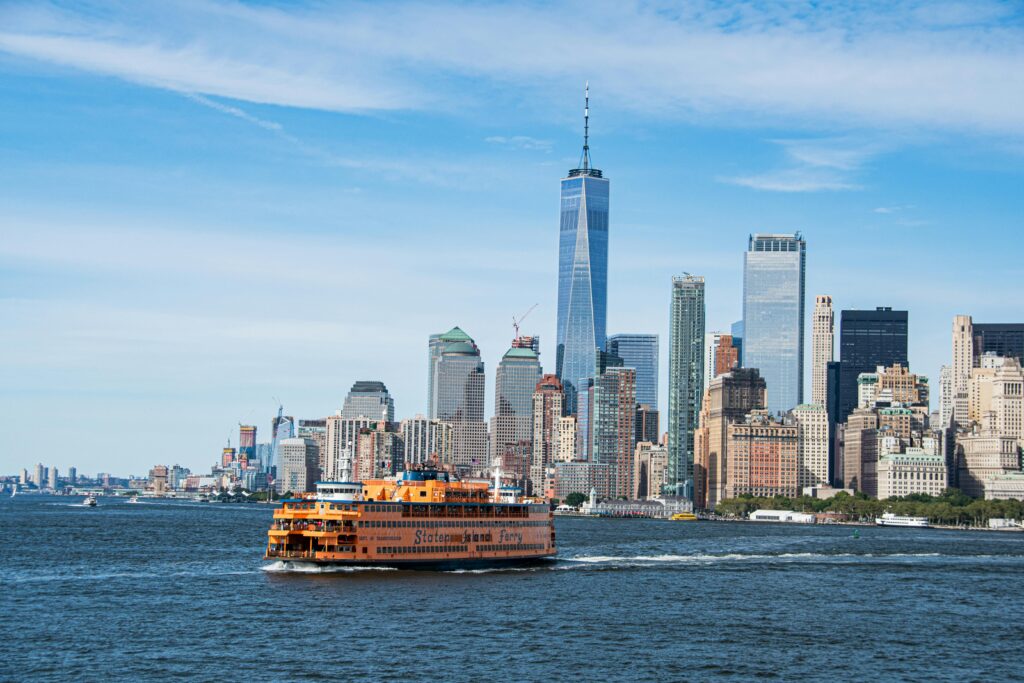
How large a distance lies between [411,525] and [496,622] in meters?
28.2

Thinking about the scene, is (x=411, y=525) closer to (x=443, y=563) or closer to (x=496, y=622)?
(x=443, y=563)

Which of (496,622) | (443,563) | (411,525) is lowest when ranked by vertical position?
(496,622)

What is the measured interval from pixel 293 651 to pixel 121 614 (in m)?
18.5

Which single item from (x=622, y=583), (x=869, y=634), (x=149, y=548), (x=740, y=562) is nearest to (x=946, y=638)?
(x=869, y=634)

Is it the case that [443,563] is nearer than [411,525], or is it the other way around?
[411,525]

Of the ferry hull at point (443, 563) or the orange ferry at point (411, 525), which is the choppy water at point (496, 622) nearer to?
the ferry hull at point (443, 563)

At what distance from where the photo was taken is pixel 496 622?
3610 inches

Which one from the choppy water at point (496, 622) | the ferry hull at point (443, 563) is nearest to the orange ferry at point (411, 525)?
the ferry hull at point (443, 563)

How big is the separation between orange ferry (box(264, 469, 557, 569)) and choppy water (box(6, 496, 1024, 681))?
181 cm

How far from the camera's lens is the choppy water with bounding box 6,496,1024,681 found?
76.3 m

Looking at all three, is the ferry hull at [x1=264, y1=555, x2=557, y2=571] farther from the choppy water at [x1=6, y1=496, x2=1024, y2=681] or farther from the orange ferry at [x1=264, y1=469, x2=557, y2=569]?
the choppy water at [x1=6, y1=496, x2=1024, y2=681]

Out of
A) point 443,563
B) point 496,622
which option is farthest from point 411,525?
point 496,622

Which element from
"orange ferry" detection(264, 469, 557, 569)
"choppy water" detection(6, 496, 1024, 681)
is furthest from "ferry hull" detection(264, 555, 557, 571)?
"choppy water" detection(6, 496, 1024, 681)

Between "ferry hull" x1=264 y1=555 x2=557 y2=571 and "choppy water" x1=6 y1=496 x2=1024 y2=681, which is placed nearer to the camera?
"choppy water" x1=6 y1=496 x2=1024 y2=681
